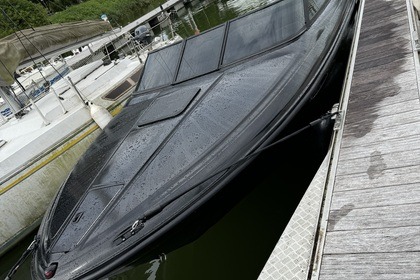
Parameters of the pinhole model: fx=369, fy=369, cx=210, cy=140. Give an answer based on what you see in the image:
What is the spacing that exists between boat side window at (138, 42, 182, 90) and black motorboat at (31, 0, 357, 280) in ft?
0.07

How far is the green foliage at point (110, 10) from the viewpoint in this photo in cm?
2603

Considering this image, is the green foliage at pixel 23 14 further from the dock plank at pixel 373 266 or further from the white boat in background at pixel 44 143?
the dock plank at pixel 373 266

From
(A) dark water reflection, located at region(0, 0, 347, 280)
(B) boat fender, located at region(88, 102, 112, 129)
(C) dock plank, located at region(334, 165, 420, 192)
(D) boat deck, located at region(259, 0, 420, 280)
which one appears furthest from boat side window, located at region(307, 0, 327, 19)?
(B) boat fender, located at region(88, 102, 112, 129)

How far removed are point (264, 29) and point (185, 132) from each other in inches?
75.8

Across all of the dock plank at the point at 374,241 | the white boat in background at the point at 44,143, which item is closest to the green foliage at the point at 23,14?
the white boat in background at the point at 44,143

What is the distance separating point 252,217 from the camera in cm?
Answer: 447

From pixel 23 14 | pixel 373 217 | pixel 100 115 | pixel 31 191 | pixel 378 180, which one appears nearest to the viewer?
pixel 373 217

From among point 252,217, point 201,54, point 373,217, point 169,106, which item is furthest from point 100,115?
point 373,217

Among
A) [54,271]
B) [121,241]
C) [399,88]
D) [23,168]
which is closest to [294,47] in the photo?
[399,88]

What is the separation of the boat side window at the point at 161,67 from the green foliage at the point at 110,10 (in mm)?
21880

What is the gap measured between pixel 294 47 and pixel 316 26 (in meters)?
0.66

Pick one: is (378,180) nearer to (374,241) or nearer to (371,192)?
(371,192)

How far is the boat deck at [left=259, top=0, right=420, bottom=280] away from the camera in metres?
2.01

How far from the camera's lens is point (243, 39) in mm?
4770
